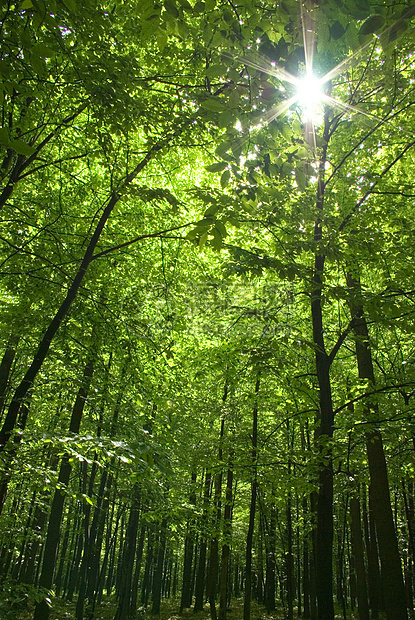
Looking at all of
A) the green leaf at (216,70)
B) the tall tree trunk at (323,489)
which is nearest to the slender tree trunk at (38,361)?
the green leaf at (216,70)

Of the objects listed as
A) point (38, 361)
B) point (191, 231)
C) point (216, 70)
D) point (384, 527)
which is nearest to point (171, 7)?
point (216, 70)

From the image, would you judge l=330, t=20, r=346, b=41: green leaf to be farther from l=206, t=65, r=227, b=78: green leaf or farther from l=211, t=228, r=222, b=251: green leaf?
l=211, t=228, r=222, b=251: green leaf

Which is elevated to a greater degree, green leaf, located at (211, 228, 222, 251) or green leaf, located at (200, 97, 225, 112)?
green leaf, located at (200, 97, 225, 112)

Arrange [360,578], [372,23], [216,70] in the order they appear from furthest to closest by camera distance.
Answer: [360,578] → [216,70] → [372,23]

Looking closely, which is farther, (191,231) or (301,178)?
(301,178)

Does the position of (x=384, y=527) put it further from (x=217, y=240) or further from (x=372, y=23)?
(x=372, y=23)

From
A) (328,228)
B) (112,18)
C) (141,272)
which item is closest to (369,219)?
(328,228)

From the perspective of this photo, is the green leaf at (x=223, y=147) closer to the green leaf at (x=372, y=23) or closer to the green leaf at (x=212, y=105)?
the green leaf at (x=212, y=105)

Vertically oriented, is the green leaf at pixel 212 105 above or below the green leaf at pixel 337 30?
below

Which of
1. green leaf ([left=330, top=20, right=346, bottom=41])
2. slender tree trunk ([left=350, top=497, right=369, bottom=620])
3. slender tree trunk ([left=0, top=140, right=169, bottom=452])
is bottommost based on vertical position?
slender tree trunk ([left=350, top=497, right=369, bottom=620])

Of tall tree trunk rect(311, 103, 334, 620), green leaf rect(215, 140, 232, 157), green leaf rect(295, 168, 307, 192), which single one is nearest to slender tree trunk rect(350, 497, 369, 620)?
tall tree trunk rect(311, 103, 334, 620)

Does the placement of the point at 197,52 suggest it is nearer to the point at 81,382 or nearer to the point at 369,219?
the point at 369,219

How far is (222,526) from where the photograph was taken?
35.1ft

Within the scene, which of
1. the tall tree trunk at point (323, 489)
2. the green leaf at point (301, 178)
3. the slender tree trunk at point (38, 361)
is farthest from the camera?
the tall tree trunk at point (323, 489)
